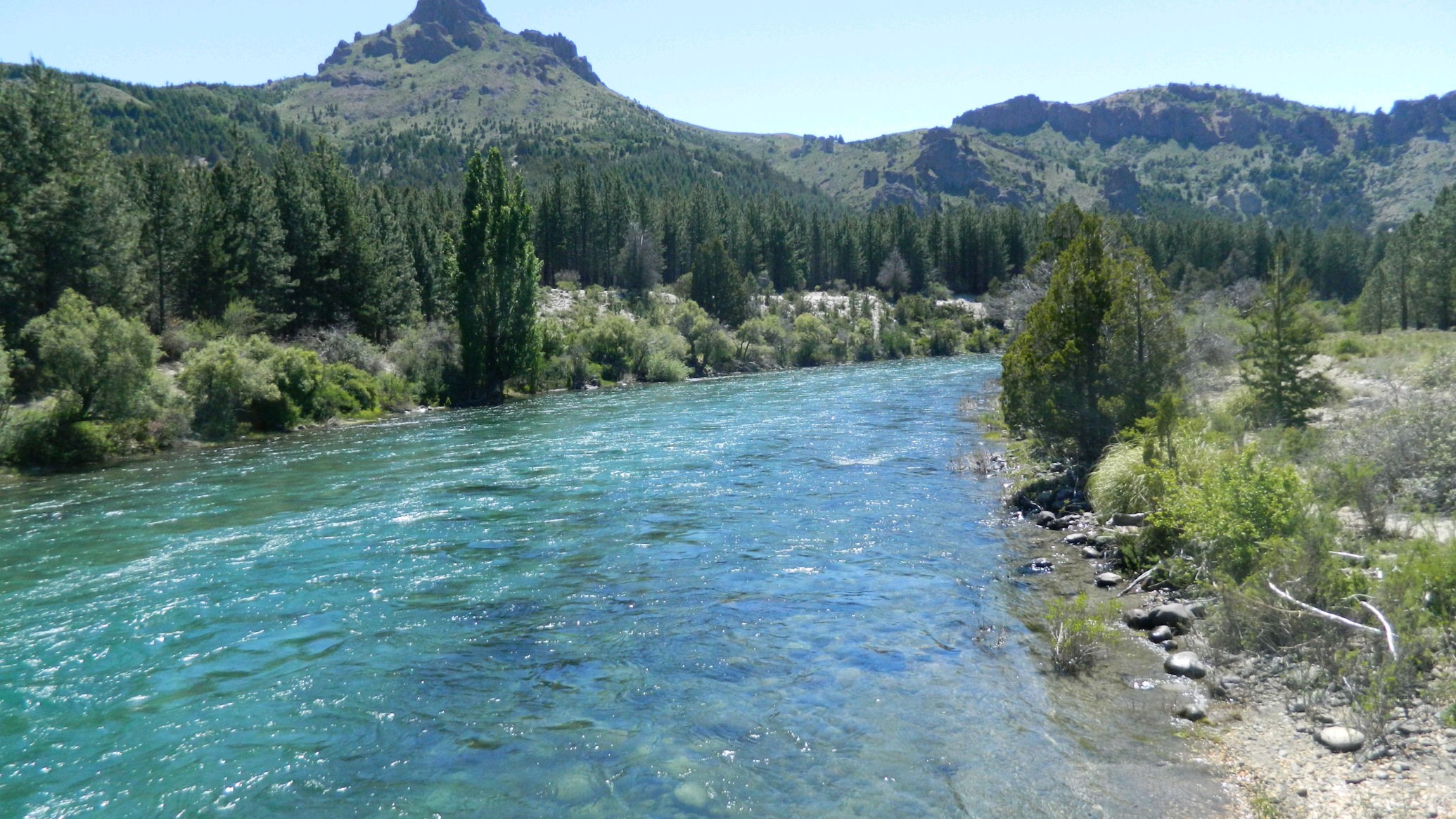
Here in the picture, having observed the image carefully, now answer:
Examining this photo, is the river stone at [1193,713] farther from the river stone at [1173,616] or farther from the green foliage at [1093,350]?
the green foliage at [1093,350]

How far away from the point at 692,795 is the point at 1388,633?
717 centimetres

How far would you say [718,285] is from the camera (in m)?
92.2

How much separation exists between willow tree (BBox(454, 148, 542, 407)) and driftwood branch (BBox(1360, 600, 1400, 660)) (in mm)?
47410

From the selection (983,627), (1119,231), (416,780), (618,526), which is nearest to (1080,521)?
(983,627)

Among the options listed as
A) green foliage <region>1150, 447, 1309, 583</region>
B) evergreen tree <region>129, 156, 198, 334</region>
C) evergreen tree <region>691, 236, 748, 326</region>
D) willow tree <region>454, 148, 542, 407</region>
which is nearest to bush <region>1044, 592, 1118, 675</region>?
green foliage <region>1150, 447, 1309, 583</region>

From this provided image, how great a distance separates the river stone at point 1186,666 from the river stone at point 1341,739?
2048 millimetres

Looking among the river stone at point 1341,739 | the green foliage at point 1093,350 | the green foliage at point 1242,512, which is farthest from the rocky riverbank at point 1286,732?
the green foliage at point 1093,350

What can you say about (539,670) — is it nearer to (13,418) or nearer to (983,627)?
(983,627)

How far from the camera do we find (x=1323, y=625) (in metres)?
9.77

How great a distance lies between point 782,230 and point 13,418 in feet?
331

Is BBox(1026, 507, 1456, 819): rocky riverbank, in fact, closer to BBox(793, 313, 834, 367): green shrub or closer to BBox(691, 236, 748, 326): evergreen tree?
BBox(793, 313, 834, 367): green shrub

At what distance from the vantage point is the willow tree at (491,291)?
2016 inches

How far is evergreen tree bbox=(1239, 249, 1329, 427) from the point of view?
69.5ft

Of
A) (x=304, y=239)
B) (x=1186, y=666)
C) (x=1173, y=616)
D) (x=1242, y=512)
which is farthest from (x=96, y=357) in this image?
(x=1242, y=512)
